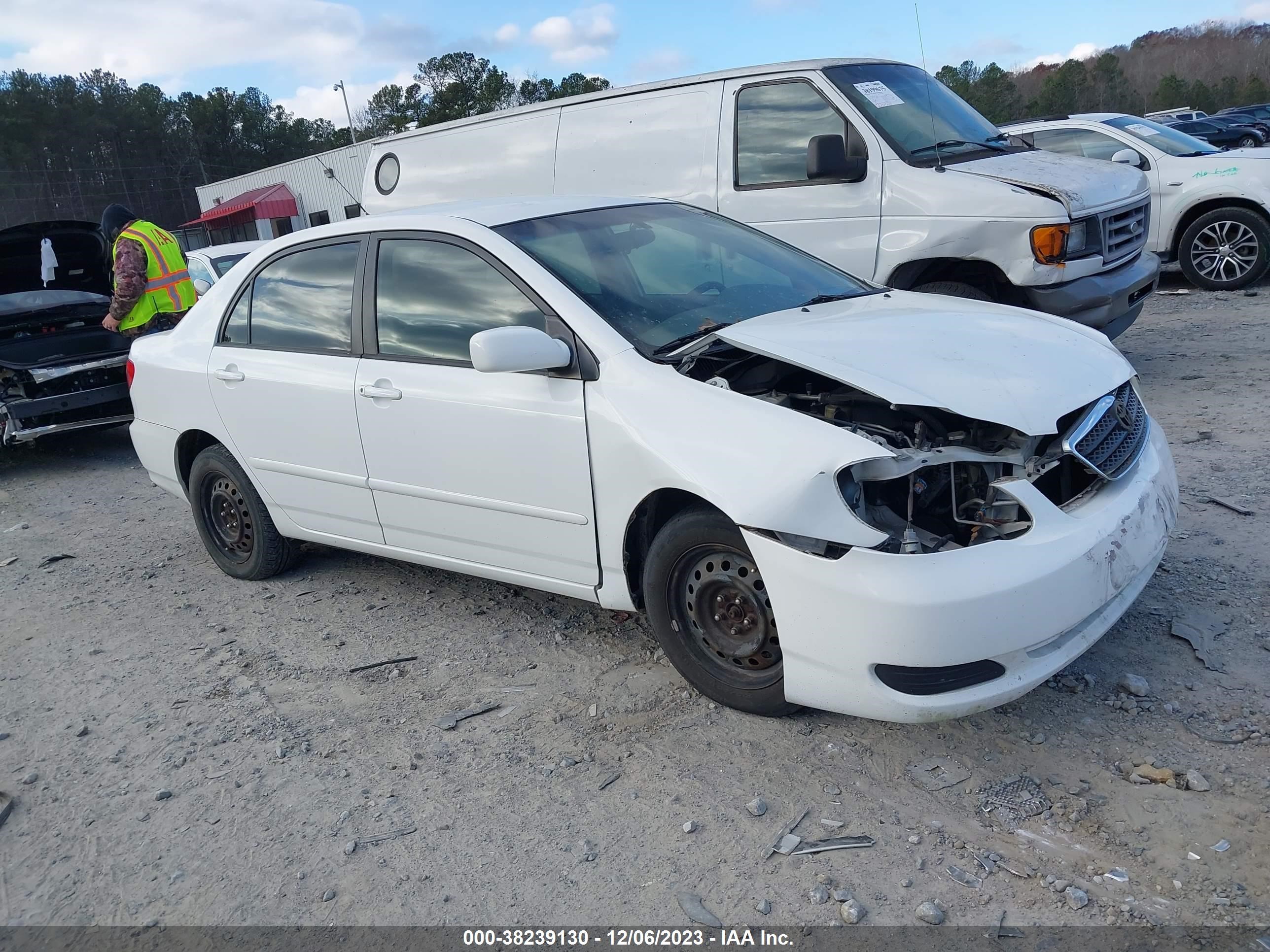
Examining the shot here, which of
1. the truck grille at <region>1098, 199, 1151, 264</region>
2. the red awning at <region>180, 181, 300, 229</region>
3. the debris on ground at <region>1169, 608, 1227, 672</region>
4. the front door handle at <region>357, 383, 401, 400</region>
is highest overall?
the red awning at <region>180, 181, 300, 229</region>

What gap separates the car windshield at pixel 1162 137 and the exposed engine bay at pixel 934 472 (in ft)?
27.3

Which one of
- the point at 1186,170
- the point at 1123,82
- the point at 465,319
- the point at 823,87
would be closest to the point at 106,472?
the point at 465,319

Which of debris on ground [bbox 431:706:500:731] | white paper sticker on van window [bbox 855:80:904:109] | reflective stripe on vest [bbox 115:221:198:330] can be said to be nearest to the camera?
debris on ground [bbox 431:706:500:731]

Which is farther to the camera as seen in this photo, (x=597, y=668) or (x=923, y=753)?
(x=597, y=668)

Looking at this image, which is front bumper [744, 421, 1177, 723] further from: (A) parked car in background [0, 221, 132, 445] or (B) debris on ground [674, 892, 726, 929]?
(A) parked car in background [0, 221, 132, 445]

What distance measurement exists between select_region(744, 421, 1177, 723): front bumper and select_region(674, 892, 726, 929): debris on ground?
0.69m

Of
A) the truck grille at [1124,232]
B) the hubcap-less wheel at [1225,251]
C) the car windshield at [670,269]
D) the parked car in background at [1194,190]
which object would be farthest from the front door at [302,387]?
the hubcap-less wheel at [1225,251]

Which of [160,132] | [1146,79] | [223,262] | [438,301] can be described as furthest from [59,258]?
[1146,79]

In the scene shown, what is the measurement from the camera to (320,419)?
165 inches

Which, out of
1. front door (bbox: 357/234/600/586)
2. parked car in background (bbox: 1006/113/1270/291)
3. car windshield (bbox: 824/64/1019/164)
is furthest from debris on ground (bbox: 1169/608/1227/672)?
parked car in background (bbox: 1006/113/1270/291)

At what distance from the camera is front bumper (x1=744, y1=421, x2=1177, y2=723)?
265cm

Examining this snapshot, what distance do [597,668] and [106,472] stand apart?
232 inches

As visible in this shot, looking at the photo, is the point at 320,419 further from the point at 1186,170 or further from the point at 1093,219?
the point at 1186,170

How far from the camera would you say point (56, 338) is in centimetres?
831
